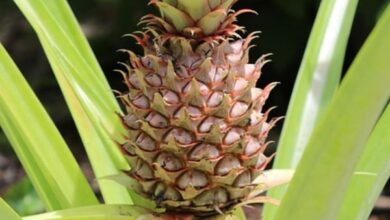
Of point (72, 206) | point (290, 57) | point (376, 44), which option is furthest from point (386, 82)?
point (290, 57)

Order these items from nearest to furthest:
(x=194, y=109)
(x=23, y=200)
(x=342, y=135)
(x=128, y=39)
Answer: (x=342, y=135)
(x=194, y=109)
(x=23, y=200)
(x=128, y=39)

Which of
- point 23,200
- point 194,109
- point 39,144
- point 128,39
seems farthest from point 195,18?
point 128,39

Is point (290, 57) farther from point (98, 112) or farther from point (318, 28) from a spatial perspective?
point (98, 112)

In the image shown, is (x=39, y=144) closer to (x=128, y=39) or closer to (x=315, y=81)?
(x=315, y=81)

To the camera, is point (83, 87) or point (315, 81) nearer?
point (83, 87)

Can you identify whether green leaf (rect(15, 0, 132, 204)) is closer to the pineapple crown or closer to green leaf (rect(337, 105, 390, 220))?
the pineapple crown

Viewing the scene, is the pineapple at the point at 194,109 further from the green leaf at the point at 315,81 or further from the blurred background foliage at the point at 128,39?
the blurred background foliage at the point at 128,39
